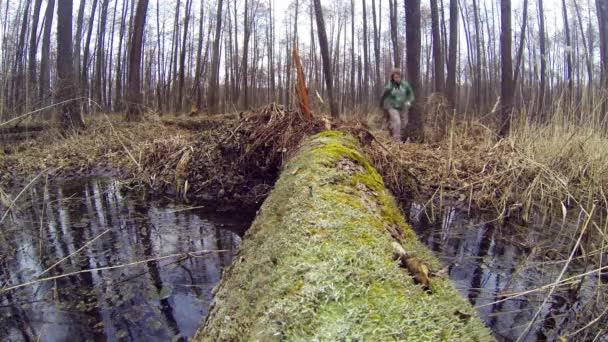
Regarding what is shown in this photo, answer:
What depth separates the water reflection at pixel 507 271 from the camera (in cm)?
217

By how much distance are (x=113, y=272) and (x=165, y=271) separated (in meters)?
0.37

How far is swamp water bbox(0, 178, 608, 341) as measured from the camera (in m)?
2.22

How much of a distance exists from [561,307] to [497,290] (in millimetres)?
366

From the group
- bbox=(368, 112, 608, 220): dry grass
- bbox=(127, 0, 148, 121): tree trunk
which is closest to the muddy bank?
bbox=(368, 112, 608, 220): dry grass

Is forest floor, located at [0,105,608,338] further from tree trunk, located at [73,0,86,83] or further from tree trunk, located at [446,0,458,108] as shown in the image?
tree trunk, located at [73,0,86,83]

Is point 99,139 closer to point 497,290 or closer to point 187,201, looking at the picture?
point 187,201

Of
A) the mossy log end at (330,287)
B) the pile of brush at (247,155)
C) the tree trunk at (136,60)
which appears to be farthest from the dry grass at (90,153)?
the mossy log end at (330,287)

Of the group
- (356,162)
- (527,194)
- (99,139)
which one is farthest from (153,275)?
(99,139)

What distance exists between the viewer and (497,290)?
2.62 m

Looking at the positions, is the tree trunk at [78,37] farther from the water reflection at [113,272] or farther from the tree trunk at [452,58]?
the water reflection at [113,272]

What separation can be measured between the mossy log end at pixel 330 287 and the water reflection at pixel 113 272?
86cm

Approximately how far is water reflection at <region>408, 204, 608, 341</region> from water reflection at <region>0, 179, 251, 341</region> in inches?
68.6

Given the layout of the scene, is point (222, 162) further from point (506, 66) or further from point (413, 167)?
point (506, 66)

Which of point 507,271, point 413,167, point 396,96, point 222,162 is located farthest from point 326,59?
point 507,271
